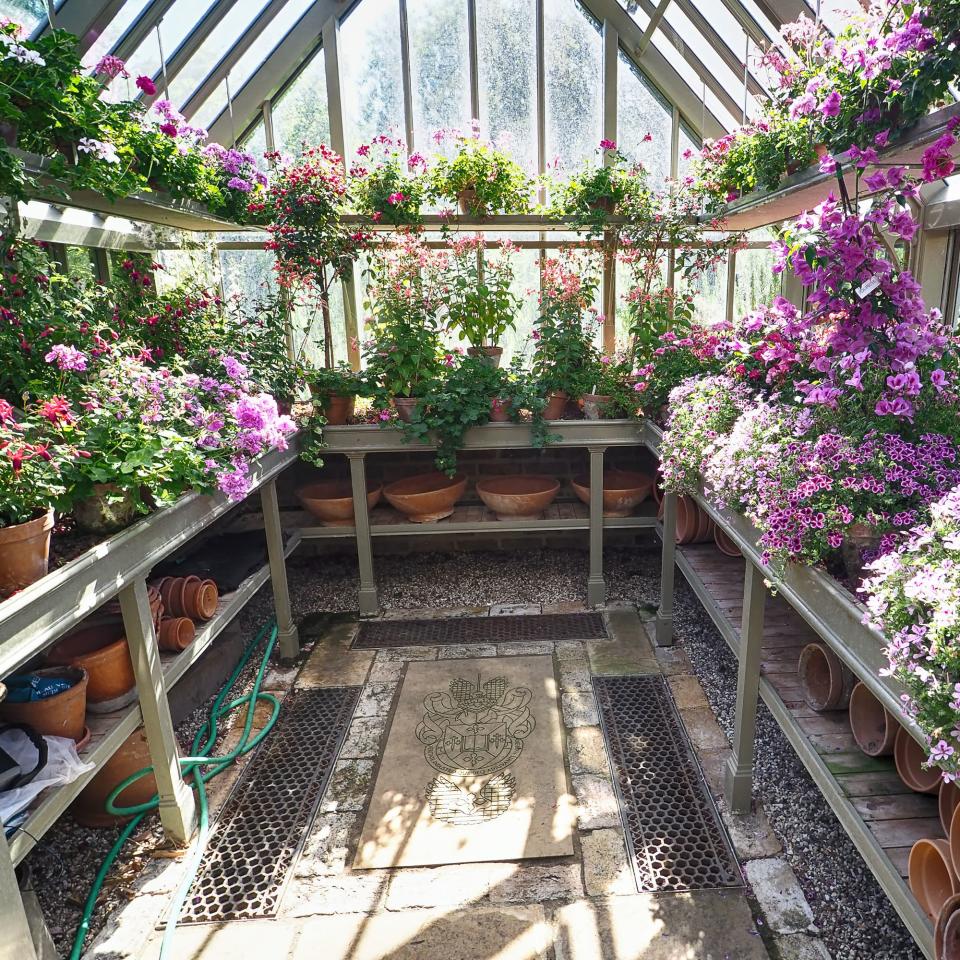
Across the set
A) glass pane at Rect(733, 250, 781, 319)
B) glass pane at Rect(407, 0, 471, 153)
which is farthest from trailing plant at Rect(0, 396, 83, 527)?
glass pane at Rect(733, 250, 781, 319)

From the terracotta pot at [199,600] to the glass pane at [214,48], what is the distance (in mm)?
3269

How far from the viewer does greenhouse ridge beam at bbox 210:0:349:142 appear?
4.68m

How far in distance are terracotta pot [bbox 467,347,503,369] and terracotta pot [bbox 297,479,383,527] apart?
112cm

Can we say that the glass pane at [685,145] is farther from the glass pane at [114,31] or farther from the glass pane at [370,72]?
the glass pane at [114,31]

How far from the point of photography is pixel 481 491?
4.40 meters

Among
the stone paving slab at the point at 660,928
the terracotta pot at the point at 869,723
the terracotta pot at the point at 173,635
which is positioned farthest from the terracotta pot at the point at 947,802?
the terracotta pot at the point at 173,635

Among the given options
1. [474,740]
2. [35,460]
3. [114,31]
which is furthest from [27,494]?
[114,31]

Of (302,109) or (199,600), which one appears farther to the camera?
(302,109)

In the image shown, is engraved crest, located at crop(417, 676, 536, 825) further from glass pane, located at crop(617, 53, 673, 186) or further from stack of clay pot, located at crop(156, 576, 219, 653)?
glass pane, located at crop(617, 53, 673, 186)

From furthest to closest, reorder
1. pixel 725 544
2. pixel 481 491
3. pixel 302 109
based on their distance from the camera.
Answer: pixel 302 109, pixel 481 491, pixel 725 544

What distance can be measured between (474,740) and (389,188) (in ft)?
10.8

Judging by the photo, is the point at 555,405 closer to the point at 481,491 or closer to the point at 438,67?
the point at 481,491

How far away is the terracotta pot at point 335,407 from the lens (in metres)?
4.03

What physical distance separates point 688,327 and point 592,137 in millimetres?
1919
